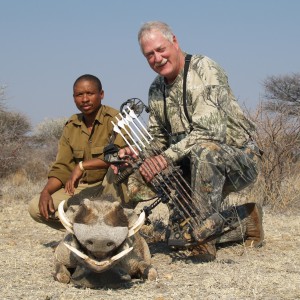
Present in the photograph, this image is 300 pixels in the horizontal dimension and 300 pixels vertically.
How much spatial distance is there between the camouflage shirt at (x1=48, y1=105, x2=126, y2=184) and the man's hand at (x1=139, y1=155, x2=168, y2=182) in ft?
3.43

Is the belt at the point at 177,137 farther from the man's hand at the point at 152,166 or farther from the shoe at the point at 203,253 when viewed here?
the shoe at the point at 203,253

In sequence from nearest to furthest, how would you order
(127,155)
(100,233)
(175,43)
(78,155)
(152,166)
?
(100,233), (152,166), (127,155), (175,43), (78,155)

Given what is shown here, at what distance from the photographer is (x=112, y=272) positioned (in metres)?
4.73

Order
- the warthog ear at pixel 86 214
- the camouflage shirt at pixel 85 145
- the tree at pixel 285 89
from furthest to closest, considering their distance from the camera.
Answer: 1. the tree at pixel 285 89
2. the camouflage shirt at pixel 85 145
3. the warthog ear at pixel 86 214

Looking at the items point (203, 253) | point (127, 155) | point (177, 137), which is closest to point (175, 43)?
point (177, 137)

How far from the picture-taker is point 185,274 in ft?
17.0

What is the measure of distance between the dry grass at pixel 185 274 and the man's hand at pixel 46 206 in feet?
1.27

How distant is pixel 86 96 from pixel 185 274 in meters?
2.27

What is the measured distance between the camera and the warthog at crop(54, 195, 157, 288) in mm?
4246

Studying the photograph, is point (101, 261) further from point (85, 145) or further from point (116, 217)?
point (85, 145)

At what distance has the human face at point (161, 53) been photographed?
5.86 m

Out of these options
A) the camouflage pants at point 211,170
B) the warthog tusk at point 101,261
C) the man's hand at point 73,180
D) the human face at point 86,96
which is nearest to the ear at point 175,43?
the camouflage pants at point 211,170

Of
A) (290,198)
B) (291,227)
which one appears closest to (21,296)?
(291,227)

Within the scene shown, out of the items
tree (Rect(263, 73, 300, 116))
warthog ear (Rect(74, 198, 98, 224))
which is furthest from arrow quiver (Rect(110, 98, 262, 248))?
tree (Rect(263, 73, 300, 116))
